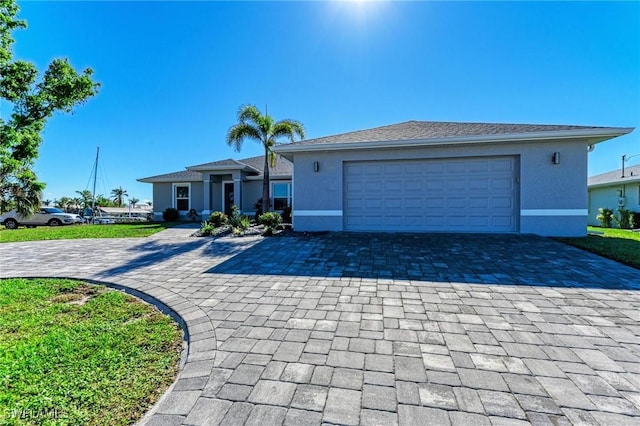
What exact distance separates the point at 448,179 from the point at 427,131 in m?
2.01

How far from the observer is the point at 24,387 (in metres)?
2.14

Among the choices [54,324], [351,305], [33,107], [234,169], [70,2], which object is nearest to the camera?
[54,324]

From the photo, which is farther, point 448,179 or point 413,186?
point 413,186

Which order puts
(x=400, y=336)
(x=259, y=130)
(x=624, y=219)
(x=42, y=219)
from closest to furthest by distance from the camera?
(x=400, y=336), (x=259, y=130), (x=624, y=219), (x=42, y=219)

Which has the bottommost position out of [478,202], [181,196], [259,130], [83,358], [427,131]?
[83,358]

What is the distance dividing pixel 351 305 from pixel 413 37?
A: 10.0 m

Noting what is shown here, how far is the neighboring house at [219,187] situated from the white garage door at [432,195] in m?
7.41

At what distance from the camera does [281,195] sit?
54.3ft

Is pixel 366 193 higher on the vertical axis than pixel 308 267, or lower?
higher

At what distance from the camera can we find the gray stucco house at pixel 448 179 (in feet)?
26.8

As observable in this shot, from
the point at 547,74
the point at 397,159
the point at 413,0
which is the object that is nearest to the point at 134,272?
the point at 397,159

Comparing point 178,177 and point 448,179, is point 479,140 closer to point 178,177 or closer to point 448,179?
point 448,179

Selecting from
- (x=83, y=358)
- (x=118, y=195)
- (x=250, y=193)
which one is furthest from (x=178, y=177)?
(x=118, y=195)

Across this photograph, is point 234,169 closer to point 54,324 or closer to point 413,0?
point 413,0
